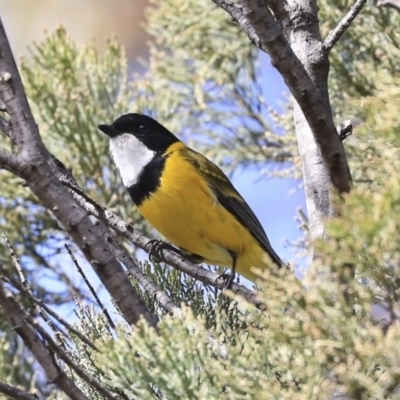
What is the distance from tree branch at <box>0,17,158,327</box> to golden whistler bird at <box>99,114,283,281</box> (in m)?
1.34

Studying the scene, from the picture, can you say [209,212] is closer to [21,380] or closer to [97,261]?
[21,380]

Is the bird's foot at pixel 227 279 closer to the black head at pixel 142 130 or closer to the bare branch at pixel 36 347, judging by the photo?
the black head at pixel 142 130

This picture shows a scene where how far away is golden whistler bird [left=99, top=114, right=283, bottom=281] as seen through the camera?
2.69 meters

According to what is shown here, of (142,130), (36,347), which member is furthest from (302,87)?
(142,130)

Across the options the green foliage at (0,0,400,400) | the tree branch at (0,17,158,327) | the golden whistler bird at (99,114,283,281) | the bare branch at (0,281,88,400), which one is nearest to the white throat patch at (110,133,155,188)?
the golden whistler bird at (99,114,283,281)

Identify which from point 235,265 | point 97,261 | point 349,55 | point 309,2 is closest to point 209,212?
point 235,265

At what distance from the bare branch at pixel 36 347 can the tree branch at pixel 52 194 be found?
0.38ft

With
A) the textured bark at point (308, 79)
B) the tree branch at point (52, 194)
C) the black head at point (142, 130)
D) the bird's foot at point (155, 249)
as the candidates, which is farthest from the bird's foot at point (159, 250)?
the tree branch at point (52, 194)

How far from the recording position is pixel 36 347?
46.2 inches

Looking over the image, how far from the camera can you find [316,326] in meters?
1.21

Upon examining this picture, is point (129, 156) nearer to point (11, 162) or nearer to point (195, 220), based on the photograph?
point (195, 220)

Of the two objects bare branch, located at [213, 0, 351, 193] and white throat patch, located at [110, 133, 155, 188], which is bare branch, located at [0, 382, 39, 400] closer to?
bare branch, located at [213, 0, 351, 193]

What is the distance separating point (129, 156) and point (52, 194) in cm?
163

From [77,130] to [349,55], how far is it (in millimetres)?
927
